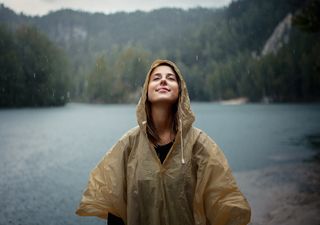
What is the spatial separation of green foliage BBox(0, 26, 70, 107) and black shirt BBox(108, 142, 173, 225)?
5802cm

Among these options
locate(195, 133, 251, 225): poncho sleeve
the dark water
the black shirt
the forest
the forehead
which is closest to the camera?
locate(195, 133, 251, 225): poncho sleeve

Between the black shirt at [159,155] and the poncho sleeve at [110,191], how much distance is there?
0.04 meters

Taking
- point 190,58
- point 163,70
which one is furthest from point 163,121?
point 190,58

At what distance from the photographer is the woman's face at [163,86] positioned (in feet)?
8.66

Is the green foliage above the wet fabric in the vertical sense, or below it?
Result: above

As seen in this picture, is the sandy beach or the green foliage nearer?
the sandy beach

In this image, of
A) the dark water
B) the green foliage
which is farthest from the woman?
the green foliage

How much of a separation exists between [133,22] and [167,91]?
670 feet

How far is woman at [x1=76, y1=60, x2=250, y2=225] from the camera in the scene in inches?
98.0

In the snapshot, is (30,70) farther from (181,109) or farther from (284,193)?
(181,109)

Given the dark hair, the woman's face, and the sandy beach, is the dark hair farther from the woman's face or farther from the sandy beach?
the sandy beach

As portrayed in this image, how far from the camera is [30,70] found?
60.7 m

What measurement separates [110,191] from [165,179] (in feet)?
1.46

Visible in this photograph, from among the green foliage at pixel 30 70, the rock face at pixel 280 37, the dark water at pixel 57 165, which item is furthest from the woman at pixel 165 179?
the rock face at pixel 280 37
